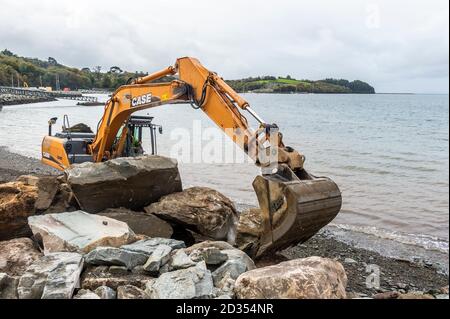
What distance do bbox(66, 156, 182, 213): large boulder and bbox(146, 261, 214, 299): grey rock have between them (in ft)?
10.1

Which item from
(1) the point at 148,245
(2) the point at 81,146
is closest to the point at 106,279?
(1) the point at 148,245

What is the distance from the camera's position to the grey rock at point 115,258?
14.9ft

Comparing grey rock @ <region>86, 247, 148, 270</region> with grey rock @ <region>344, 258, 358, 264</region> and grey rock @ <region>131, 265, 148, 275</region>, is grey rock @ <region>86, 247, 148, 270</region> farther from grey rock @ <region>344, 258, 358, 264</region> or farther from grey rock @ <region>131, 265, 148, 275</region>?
grey rock @ <region>344, 258, 358, 264</region>

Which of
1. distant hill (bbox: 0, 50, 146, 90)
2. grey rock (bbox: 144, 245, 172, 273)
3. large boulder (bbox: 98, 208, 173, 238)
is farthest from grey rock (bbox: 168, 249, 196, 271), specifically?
distant hill (bbox: 0, 50, 146, 90)

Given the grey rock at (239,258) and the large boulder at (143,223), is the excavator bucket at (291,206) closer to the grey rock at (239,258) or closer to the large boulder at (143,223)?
the grey rock at (239,258)

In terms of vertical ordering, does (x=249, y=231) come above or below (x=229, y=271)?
below

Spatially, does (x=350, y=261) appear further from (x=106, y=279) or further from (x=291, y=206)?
(x=106, y=279)

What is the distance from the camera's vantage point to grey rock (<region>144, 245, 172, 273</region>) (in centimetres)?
453

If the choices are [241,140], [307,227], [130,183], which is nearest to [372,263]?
[307,227]

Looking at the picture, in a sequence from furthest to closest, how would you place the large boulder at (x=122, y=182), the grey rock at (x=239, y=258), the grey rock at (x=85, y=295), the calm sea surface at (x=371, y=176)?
1. the calm sea surface at (x=371, y=176)
2. the large boulder at (x=122, y=182)
3. the grey rock at (x=239, y=258)
4. the grey rock at (x=85, y=295)

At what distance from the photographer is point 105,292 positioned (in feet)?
12.7

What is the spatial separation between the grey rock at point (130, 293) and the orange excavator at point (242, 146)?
196 centimetres

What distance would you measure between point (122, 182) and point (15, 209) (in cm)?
163

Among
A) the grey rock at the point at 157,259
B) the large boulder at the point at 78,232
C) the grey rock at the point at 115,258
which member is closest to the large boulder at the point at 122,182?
the large boulder at the point at 78,232
